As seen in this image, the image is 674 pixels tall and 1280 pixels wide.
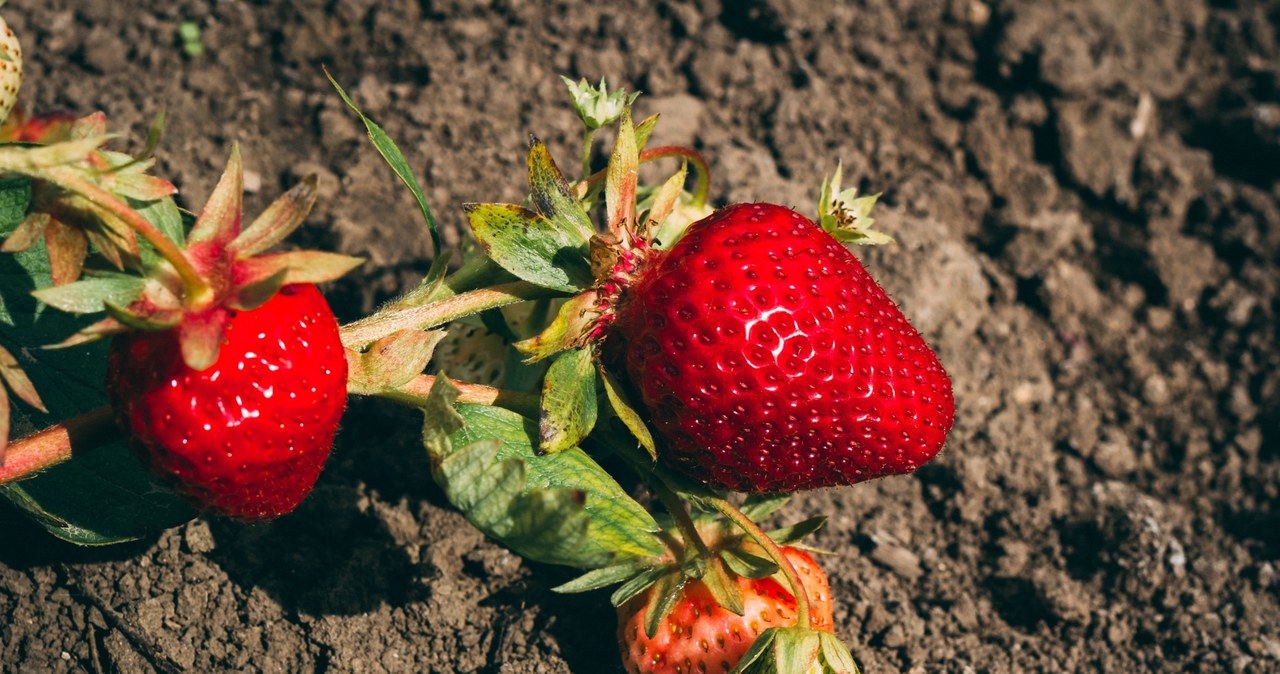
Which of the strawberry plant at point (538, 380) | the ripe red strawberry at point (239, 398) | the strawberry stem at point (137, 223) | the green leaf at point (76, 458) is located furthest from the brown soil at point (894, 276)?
the strawberry stem at point (137, 223)

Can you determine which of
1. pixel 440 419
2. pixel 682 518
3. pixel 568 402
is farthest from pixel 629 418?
pixel 440 419

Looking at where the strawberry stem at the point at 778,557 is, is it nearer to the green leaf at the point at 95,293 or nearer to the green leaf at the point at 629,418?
the green leaf at the point at 629,418

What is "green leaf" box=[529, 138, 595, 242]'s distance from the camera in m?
1.88

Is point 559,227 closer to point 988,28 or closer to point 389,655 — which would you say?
point 389,655

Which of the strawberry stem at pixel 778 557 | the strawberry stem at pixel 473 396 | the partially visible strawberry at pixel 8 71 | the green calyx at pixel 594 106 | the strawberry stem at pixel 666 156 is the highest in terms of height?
the green calyx at pixel 594 106

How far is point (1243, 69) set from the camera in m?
3.47

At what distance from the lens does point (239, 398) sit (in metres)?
1.61

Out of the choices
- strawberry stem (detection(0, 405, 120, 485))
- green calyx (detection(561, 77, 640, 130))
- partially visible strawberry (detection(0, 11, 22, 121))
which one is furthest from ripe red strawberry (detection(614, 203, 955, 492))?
partially visible strawberry (detection(0, 11, 22, 121))

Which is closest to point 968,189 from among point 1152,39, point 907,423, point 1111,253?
point 1111,253

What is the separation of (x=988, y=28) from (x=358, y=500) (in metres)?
2.42

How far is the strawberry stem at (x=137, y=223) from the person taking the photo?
1.49 m

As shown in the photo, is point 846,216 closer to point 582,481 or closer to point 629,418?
point 629,418

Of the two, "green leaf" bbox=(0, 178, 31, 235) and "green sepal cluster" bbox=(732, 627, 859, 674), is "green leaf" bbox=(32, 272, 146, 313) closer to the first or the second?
"green leaf" bbox=(0, 178, 31, 235)

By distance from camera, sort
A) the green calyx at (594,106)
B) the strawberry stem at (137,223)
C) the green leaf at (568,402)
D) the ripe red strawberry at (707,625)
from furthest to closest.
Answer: the green calyx at (594,106) < the ripe red strawberry at (707,625) < the green leaf at (568,402) < the strawberry stem at (137,223)
